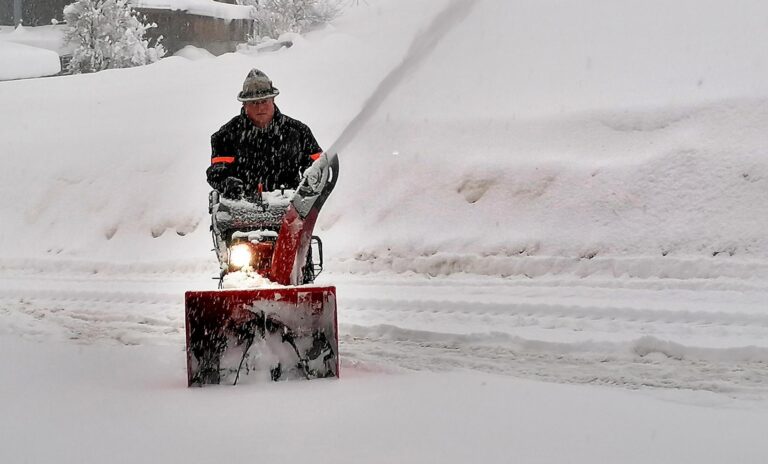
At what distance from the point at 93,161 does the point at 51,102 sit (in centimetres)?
445

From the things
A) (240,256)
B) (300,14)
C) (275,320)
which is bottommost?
(275,320)

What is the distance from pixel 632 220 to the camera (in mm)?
10023

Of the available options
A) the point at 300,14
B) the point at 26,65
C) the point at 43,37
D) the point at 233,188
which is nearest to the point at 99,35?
the point at 26,65

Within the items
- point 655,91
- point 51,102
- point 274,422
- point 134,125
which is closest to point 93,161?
point 134,125

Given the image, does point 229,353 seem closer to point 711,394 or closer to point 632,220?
point 711,394

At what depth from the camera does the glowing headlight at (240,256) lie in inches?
232

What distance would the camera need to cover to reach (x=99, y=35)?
87.6ft

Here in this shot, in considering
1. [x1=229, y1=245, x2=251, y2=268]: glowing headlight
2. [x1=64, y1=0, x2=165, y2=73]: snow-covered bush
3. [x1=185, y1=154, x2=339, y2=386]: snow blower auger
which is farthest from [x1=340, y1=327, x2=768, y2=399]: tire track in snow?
[x1=64, y1=0, x2=165, y2=73]: snow-covered bush

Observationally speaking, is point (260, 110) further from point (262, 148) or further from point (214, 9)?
point (214, 9)

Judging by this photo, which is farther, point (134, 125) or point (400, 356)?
point (134, 125)

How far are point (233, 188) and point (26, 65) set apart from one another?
781 inches

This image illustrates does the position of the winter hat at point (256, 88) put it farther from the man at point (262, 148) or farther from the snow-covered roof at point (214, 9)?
the snow-covered roof at point (214, 9)

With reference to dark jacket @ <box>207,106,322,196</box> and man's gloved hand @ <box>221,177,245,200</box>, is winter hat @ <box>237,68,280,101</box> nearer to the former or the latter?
dark jacket @ <box>207,106,322,196</box>

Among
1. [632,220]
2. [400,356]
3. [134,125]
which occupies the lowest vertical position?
[400,356]
